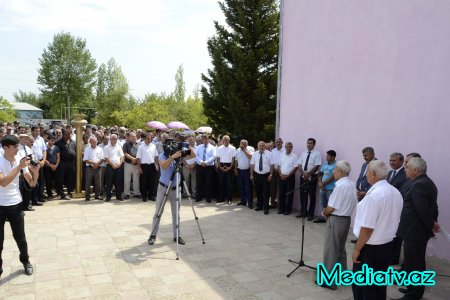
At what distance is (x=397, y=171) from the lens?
607 centimetres

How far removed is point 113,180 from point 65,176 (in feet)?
4.77

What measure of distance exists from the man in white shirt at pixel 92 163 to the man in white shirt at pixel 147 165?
1107 millimetres

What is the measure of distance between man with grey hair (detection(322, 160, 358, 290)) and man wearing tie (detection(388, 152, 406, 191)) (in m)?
1.53

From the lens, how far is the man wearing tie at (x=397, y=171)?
578 cm

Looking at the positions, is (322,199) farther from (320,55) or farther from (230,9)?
(230,9)

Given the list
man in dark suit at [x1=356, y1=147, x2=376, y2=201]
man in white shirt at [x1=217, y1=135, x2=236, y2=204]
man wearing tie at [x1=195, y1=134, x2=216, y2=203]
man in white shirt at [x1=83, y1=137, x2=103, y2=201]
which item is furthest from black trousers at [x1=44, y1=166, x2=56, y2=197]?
man in dark suit at [x1=356, y1=147, x2=376, y2=201]

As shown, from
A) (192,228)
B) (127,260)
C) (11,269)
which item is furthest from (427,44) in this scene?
(11,269)

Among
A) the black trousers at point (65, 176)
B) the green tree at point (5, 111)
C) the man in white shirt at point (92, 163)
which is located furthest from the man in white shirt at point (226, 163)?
the green tree at point (5, 111)

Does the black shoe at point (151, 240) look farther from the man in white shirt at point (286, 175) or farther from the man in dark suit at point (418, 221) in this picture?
the man in dark suit at point (418, 221)

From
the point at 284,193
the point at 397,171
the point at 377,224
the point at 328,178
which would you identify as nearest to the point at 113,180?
the point at 284,193

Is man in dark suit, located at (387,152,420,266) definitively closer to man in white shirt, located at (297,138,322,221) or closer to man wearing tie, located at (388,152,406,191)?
man wearing tie, located at (388,152,406,191)

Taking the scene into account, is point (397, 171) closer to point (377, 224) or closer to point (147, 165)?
point (377, 224)

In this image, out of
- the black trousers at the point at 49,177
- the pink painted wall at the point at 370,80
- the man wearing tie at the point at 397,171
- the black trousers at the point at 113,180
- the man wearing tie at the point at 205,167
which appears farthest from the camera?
the man wearing tie at the point at 205,167

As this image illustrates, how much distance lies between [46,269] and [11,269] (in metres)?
0.50
